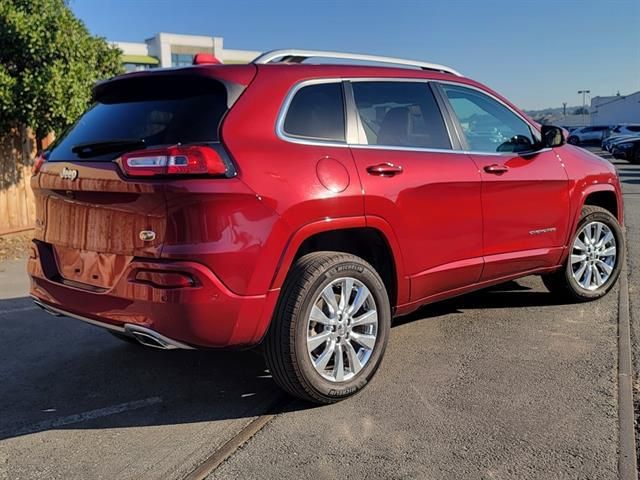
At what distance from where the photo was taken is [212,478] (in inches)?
113

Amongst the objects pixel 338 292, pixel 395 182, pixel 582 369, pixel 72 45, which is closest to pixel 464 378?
pixel 582 369

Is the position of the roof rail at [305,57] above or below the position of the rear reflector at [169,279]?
above

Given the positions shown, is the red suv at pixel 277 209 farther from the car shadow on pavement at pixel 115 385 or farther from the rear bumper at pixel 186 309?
the car shadow on pavement at pixel 115 385

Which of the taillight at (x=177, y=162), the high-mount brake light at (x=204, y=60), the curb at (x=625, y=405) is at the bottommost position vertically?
the curb at (x=625, y=405)

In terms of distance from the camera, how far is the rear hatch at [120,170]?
123 inches

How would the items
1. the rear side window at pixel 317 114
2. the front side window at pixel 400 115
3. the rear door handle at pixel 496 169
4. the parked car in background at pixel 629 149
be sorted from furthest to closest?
the parked car in background at pixel 629 149, the rear door handle at pixel 496 169, the front side window at pixel 400 115, the rear side window at pixel 317 114

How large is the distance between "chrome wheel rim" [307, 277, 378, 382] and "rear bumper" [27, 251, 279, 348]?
342mm

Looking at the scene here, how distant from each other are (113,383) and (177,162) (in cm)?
177

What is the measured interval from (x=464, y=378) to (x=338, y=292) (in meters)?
1.03

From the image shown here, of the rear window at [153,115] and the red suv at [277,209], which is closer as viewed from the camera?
the red suv at [277,209]

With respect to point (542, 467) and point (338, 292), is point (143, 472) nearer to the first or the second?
point (338, 292)

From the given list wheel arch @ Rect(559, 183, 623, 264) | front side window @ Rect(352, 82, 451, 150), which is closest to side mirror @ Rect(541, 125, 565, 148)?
wheel arch @ Rect(559, 183, 623, 264)

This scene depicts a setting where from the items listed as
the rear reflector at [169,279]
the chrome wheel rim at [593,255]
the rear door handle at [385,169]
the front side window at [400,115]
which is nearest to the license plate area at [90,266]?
the rear reflector at [169,279]

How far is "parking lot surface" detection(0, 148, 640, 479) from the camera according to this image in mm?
2973
